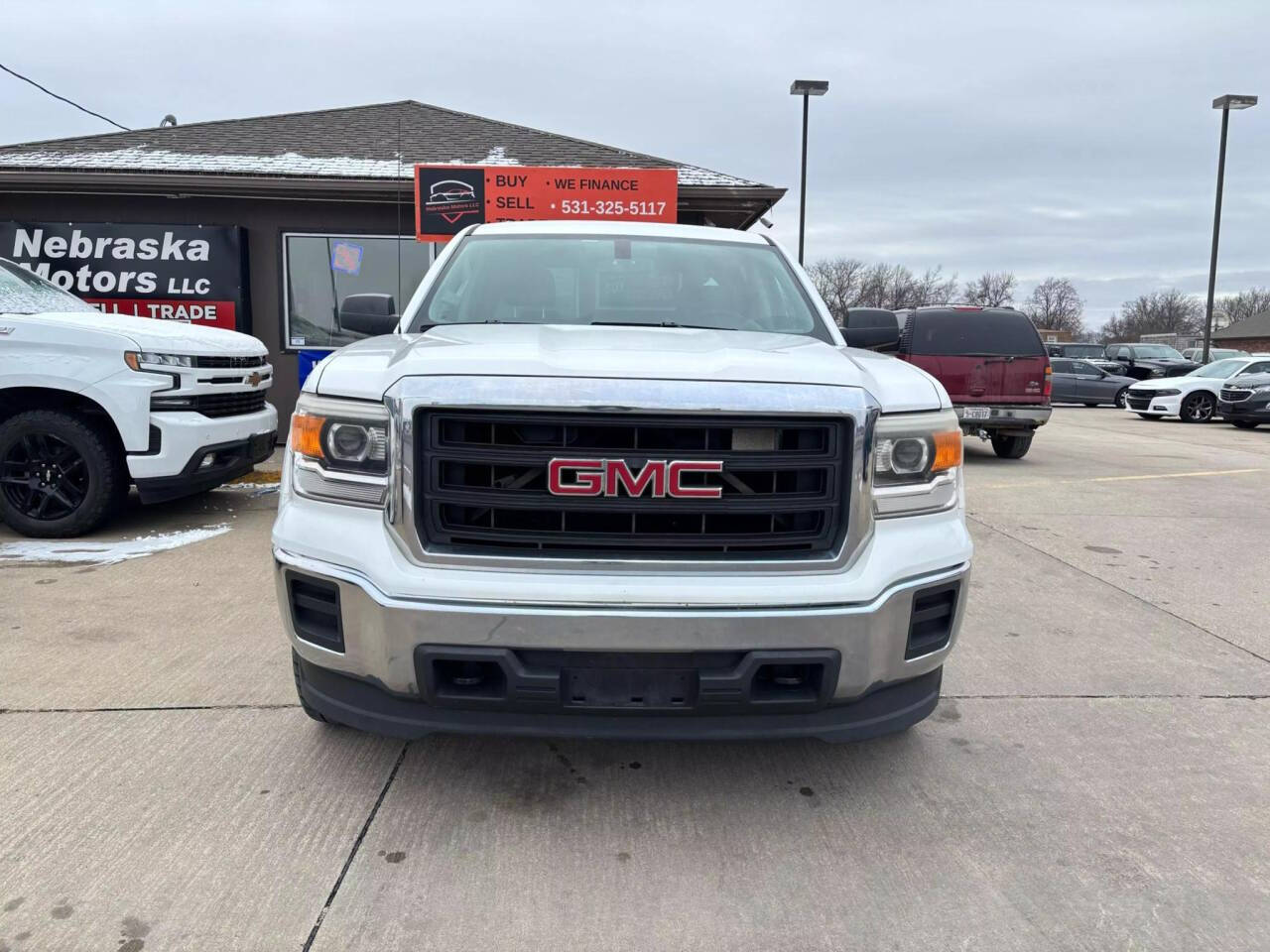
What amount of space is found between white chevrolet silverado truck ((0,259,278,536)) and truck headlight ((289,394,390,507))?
3.80 m

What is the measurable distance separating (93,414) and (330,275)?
4964mm

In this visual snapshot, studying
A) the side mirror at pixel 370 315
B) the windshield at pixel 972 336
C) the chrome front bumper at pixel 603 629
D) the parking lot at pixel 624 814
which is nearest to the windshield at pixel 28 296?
the parking lot at pixel 624 814

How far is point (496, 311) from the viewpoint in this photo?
3541mm

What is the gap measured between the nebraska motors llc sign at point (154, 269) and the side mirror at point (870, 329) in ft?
27.0

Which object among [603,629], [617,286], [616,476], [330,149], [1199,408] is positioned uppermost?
[330,149]

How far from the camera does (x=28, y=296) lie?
19.6 feet

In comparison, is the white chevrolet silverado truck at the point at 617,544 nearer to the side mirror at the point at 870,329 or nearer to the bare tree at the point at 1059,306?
the side mirror at the point at 870,329

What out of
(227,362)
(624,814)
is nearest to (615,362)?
(624,814)

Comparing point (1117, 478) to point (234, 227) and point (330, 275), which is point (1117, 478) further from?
point (234, 227)

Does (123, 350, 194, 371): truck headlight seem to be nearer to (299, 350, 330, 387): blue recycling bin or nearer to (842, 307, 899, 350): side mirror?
(299, 350, 330, 387): blue recycling bin

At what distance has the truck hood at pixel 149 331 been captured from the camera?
18.4 ft

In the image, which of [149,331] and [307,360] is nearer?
[149,331]

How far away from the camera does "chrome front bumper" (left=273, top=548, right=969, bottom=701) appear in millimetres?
2209

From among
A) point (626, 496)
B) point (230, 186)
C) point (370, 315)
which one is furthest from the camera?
point (230, 186)
